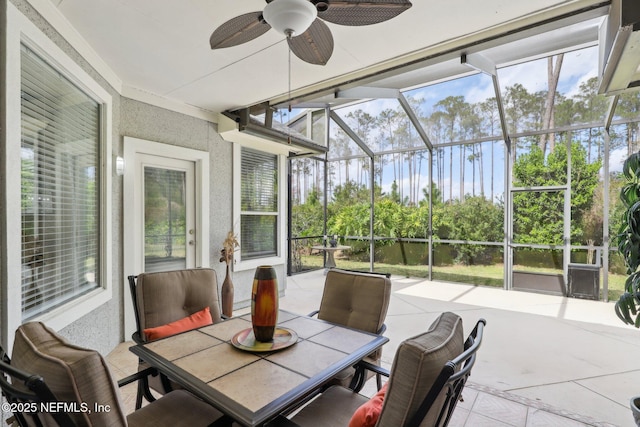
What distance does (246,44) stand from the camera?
2.46m

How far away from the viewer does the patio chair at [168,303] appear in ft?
6.50

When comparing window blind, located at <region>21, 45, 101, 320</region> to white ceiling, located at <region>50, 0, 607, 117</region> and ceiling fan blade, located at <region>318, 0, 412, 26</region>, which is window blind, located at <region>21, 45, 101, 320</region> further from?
ceiling fan blade, located at <region>318, 0, 412, 26</region>

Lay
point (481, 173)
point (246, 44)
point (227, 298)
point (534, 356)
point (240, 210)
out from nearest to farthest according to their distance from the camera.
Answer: point (246, 44), point (534, 356), point (227, 298), point (240, 210), point (481, 173)

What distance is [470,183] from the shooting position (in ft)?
21.2

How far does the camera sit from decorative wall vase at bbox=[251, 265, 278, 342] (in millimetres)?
1588

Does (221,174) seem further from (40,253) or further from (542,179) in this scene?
(542,179)

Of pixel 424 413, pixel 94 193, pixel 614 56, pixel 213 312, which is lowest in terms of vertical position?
pixel 213 312

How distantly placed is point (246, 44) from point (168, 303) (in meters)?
2.01

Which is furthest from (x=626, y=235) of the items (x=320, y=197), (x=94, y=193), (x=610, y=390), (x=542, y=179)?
(x=320, y=197)

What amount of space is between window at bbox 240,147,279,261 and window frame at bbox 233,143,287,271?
50mm

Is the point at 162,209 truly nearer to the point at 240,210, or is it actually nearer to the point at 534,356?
the point at 240,210

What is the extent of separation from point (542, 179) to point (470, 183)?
1.21 m

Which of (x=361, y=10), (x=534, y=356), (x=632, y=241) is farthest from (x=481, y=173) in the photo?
(x=361, y=10)

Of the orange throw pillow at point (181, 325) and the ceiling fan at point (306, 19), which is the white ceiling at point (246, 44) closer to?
the ceiling fan at point (306, 19)
